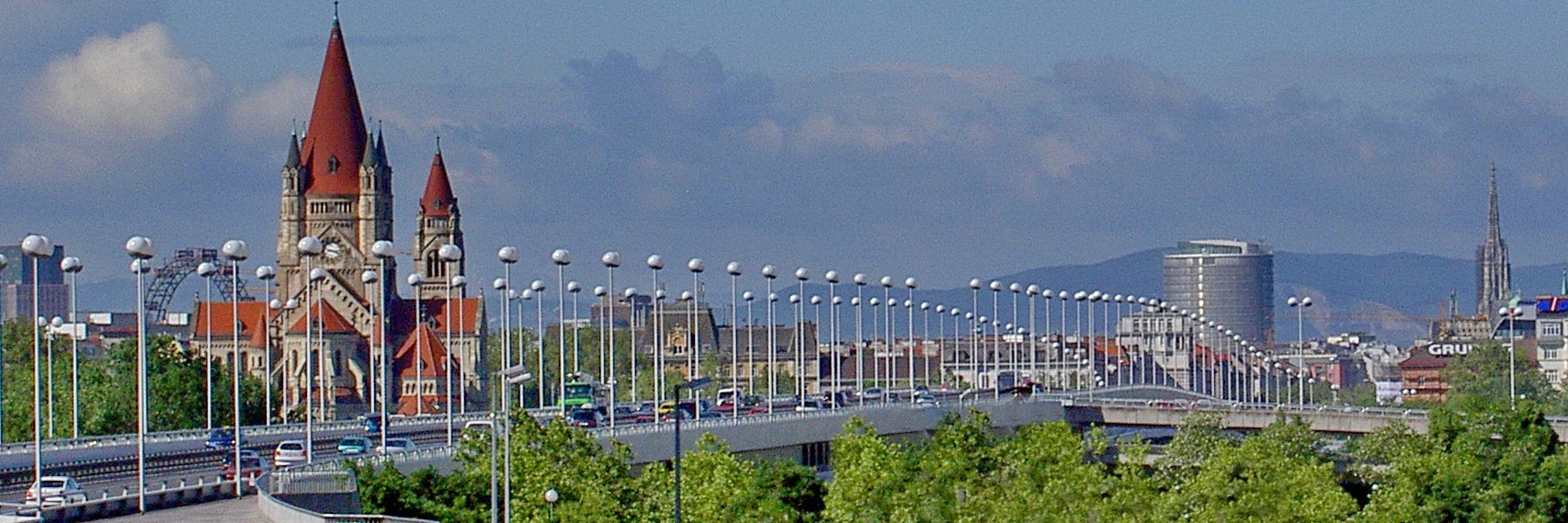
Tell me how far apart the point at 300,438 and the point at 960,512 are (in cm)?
3988

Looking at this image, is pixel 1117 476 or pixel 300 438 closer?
pixel 1117 476

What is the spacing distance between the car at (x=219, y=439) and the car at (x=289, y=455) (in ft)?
29.9

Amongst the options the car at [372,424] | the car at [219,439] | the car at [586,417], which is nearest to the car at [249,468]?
the car at [219,439]

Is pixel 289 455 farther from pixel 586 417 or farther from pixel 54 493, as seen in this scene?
pixel 586 417

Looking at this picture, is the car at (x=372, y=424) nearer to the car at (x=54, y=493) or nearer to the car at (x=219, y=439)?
the car at (x=219, y=439)

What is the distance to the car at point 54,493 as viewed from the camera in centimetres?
7688

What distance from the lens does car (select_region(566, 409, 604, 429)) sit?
123 meters

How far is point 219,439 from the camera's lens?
11325 centimetres

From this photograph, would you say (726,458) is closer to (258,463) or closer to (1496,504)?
(258,463)

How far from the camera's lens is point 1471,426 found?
120562 mm

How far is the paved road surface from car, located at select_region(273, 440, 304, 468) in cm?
1857

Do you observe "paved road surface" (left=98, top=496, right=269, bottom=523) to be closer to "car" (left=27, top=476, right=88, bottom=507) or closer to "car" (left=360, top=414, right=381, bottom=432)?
"car" (left=27, top=476, right=88, bottom=507)

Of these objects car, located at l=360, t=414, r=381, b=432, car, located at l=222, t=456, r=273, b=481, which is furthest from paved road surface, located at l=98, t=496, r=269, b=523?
car, located at l=360, t=414, r=381, b=432

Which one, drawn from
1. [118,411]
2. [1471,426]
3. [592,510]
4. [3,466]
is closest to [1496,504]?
[1471,426]
